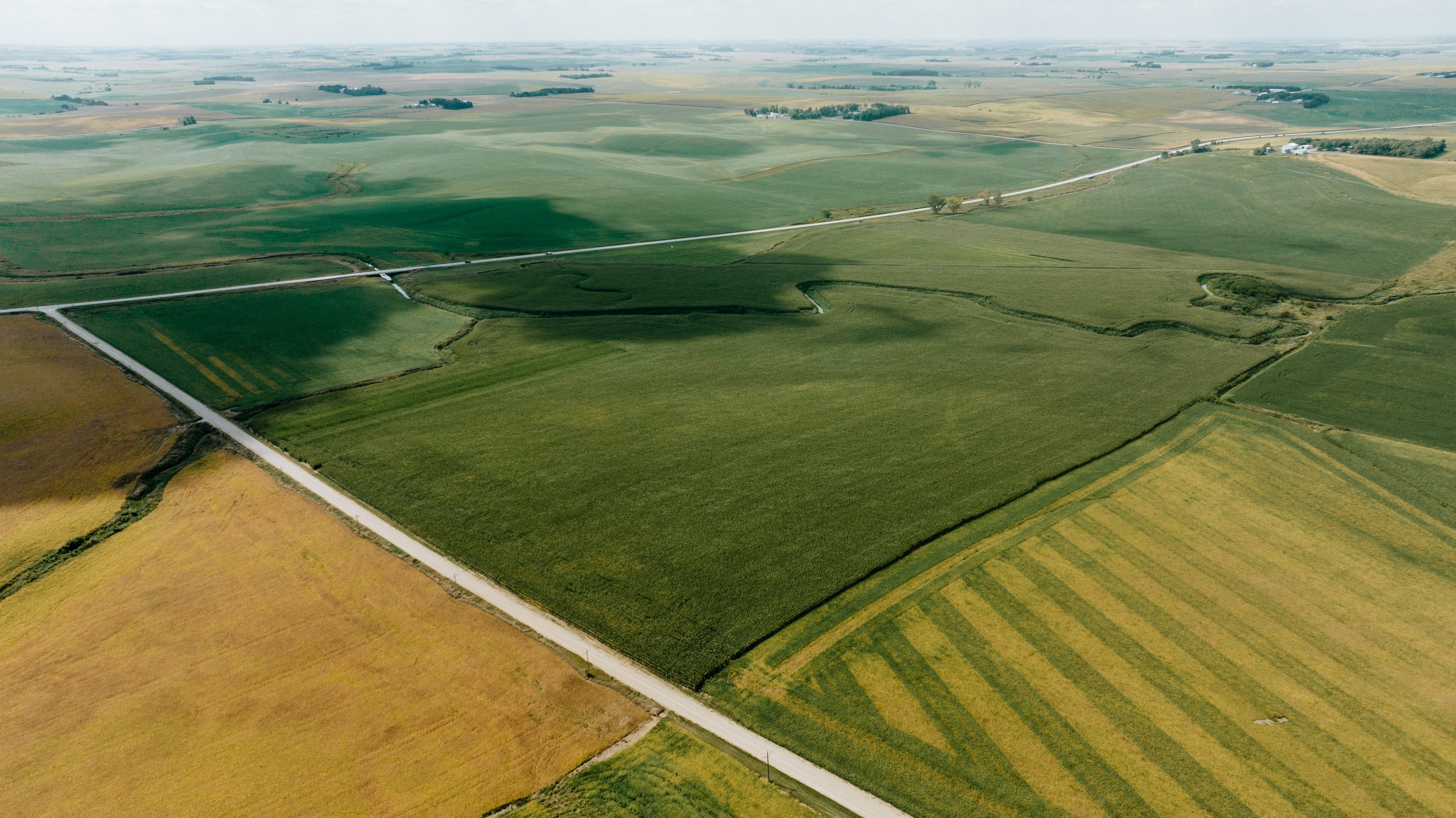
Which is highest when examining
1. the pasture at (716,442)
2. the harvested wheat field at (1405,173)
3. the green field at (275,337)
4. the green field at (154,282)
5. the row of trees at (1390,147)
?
the row of trees at (1390,147)

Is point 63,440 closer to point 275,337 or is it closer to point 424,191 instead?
point 275,337

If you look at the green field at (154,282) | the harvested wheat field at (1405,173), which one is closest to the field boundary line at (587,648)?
the green field at (154,282)

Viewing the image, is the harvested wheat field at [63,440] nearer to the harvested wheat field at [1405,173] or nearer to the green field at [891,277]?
the green field at [891,277]

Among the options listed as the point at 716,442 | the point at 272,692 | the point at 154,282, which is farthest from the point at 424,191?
the point at 272,692

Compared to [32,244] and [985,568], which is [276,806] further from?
[32,244]

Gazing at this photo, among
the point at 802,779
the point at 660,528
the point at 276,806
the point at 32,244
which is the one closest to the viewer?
the point at 276,806

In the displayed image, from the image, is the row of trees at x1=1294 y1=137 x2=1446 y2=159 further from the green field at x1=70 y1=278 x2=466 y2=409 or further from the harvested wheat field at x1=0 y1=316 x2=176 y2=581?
the harvested wheat field at x1=0 y1=316 x2=176 y2=581

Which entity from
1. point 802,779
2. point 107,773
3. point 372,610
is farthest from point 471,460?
point 802,779
